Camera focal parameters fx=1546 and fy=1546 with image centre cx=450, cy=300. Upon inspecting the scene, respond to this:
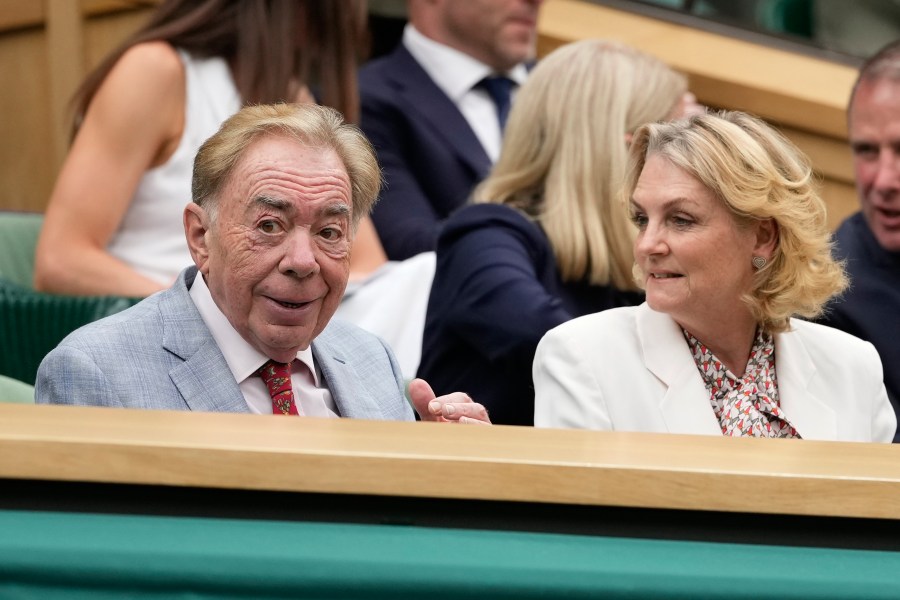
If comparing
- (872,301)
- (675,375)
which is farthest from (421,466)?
(872,301)

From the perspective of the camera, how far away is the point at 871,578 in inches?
58.1

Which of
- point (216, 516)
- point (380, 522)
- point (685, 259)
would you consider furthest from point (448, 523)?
point (685, 259)

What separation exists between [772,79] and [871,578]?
3.62m

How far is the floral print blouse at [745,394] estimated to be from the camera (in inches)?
97.9

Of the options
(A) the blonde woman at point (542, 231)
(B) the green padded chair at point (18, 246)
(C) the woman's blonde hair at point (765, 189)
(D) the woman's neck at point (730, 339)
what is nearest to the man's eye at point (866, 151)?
(A) the blonde woman at point (542, 231)

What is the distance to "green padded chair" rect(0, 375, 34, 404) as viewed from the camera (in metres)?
2.21

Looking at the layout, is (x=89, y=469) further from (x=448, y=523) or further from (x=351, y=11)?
(x=351, y=11)

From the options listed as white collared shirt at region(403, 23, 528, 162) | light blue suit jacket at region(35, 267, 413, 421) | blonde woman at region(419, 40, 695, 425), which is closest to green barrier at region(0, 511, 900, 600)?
light blue suit jacket at region(35, 267, 413, 421)

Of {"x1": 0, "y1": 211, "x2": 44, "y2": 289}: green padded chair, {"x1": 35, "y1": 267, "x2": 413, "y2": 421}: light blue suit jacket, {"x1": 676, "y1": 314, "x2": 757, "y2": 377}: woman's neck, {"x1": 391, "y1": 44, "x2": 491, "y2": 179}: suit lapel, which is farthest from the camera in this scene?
{"x1": 391, "y1": 44, "x2": 491, "y2": 179}: suit lapel

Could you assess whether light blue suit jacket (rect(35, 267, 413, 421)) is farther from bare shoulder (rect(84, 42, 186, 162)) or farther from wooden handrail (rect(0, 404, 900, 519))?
bare shoulder (rect(84, 42, 186, 162))

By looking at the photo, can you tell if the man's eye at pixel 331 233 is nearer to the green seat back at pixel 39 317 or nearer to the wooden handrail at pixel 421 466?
the wooden handrail at pixel 421 466

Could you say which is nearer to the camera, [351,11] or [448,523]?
[448,523]

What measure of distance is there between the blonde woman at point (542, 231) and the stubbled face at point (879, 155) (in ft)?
1.37

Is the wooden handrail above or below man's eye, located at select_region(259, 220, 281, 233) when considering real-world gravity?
above
